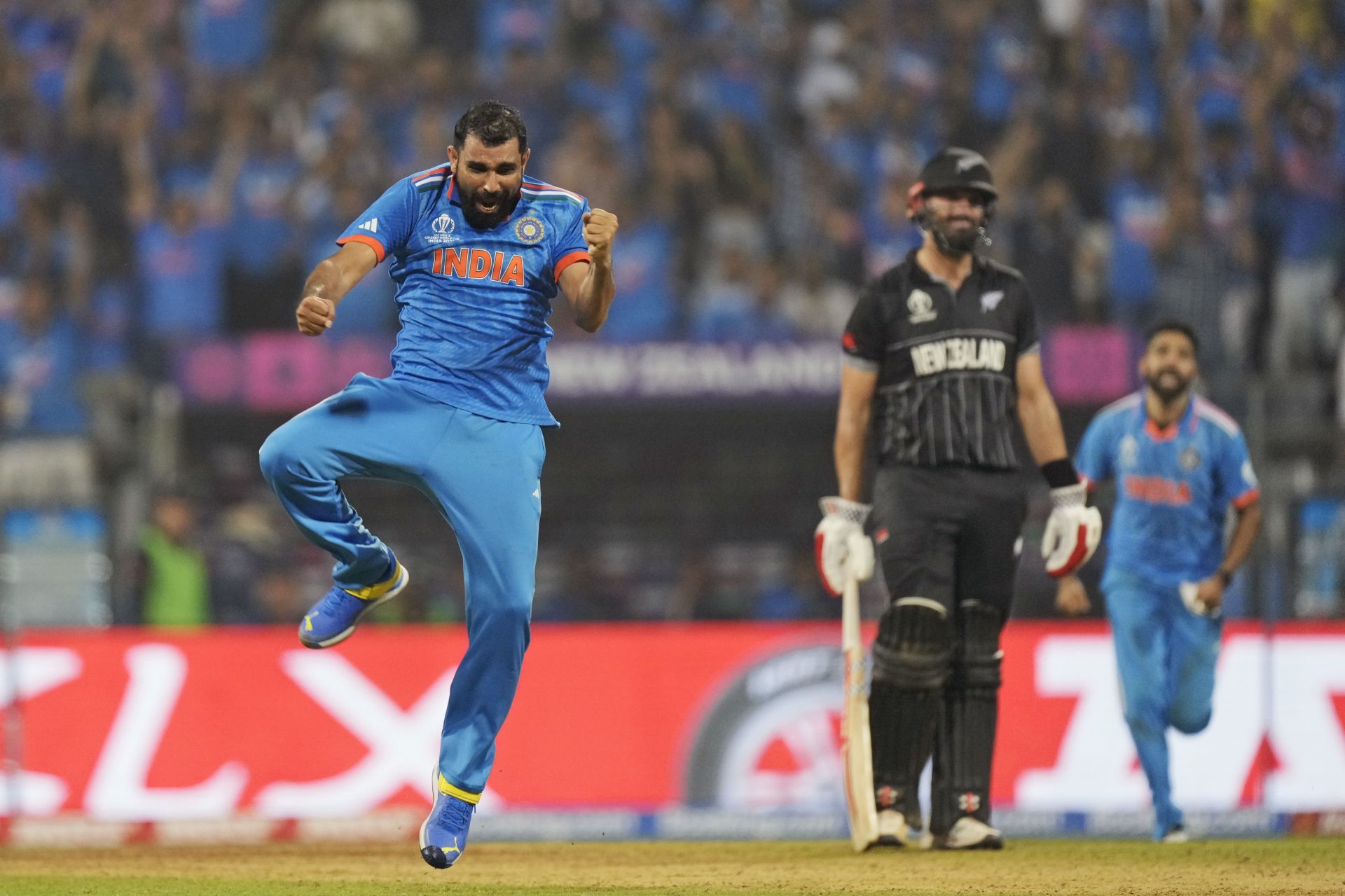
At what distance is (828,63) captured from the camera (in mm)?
17188

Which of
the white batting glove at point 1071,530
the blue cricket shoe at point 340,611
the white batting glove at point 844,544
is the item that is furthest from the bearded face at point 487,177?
the white batting glove at point 1071,530

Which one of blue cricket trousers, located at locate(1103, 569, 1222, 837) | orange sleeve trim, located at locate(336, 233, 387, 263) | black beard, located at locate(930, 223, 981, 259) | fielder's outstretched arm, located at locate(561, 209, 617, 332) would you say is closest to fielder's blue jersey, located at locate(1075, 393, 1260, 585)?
blue cricket trousers, located at locate(1103, 569, 1222, 837)

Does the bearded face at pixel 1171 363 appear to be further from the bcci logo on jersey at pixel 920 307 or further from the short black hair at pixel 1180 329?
the bcci logo on jersey at pixel 920 307

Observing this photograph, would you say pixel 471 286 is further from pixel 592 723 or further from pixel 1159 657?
pixel 592 723

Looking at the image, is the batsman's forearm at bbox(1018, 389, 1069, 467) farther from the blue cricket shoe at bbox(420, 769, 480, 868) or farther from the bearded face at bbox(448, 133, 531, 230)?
the blue cricket shoe at bbox(420, 769, 480, 868)

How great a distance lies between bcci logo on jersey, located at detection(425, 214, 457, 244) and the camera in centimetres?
651

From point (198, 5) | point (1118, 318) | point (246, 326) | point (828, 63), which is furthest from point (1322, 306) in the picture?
point (198, 5)

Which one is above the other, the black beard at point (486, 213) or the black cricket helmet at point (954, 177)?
the black cricket helmet at point (954, 177)

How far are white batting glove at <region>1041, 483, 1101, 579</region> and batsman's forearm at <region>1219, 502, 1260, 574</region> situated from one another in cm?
133

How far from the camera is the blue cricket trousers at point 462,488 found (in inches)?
250

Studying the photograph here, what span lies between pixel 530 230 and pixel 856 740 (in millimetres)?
2646

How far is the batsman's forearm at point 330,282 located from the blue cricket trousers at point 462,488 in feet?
1.32

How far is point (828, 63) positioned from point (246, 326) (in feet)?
19.1

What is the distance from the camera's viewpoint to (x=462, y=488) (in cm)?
639
